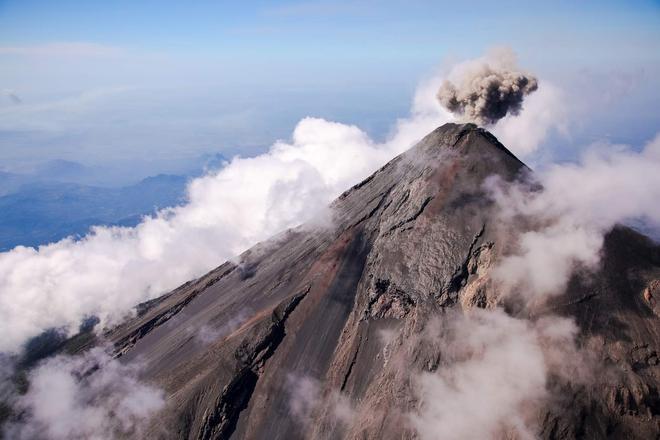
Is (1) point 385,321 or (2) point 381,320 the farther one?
(2) point 381,320

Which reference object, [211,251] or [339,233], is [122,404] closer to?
[339,233]

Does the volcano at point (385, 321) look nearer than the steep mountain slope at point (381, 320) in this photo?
Yes

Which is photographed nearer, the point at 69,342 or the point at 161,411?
the point at 161,411

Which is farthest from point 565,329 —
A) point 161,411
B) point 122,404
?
Result: point 122,404

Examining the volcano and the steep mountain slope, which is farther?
the steep mountain slope
